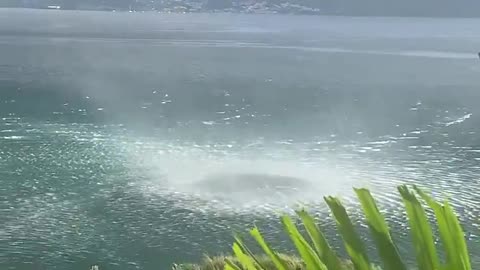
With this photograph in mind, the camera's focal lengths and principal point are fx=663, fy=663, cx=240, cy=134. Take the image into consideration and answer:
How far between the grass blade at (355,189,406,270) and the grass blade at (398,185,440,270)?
42mm

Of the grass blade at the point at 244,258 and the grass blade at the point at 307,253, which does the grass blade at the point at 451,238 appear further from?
the grass blade at the point at 244,258

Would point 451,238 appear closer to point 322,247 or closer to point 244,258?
point 322,247

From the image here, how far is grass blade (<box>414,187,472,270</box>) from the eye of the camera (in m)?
1.23

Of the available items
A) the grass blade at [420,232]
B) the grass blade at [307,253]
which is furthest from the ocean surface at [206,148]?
the grass blade at [307,253]

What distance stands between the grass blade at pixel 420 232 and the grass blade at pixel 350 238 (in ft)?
0.34

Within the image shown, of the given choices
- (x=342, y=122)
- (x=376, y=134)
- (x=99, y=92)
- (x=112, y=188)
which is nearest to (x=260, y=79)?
(x=99, y=92)

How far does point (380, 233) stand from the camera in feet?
4.33

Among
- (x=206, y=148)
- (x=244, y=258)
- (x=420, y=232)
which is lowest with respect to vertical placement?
(x=206, y=148)

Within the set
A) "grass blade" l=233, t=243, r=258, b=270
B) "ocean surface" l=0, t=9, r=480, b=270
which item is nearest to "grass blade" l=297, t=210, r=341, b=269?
"grass blade" l=233, t=243, r=258, b=270

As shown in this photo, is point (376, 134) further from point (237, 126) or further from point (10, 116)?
point (10, 116)

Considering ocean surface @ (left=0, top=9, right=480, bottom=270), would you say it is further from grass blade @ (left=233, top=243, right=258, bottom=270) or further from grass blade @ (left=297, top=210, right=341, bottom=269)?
grass blade @ (left=233, top=243, right=258, bottom=270)

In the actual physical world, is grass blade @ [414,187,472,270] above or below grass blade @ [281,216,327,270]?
above

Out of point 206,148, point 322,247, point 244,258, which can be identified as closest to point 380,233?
point 322,247

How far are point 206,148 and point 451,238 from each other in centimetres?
3350
